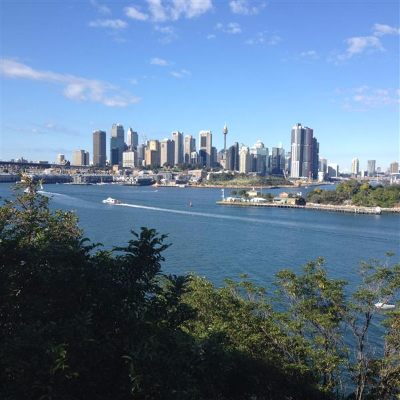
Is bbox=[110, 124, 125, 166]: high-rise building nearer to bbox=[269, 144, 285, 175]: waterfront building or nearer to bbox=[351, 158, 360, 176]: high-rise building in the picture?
bbox=[269, 144, 285, 175]: waterfront building

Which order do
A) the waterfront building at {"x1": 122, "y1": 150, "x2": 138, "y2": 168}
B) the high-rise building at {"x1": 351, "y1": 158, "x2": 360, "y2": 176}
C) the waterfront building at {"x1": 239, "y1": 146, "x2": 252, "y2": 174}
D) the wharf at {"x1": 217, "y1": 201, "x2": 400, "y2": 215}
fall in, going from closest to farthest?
1. the wharf at {"x1": 217, "y1": 201, "x2": 400, "y2": 215}
2. the waterfront building at {"x1": 239, "y1": 146, "x2": 252, "y2": 174}
3. the waterfront building at {"x1": 122, "y1": 150, "x2": 138, "y2": 168}
4. the high-rise building at {"x1": 351, "y1": 158, "x2": 360, "y2": 176}

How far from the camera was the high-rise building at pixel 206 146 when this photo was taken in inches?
2589

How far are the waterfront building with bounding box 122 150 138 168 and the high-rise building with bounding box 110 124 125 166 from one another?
7.68ft

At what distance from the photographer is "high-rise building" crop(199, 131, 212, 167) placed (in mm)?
65750

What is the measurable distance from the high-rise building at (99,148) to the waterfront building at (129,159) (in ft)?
13.5

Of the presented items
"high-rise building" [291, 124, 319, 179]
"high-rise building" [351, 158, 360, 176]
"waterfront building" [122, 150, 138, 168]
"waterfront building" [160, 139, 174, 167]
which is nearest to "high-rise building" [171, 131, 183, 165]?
"waterfront building" [160, 139, 174, 167]

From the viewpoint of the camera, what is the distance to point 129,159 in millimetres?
61500

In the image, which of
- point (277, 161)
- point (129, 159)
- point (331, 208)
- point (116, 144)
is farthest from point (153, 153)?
point (331, 208)

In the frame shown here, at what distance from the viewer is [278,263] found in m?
7.85

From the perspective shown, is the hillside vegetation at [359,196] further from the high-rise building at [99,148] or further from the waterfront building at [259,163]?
the high-rise building at [99,148]

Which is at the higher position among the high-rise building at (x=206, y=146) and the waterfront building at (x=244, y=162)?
the high-rise building at (x=206, y=146)

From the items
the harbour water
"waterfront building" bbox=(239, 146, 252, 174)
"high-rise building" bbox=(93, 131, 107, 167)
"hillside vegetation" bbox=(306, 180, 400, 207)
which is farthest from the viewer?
"high-rise building" bbox=(93, 131, 107, 167)

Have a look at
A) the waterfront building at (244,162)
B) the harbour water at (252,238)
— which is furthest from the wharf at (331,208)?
the waterfront building at (244,162)

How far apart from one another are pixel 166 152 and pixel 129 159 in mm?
5621
